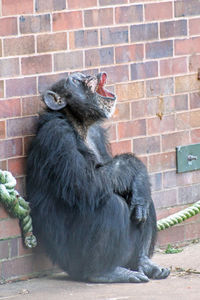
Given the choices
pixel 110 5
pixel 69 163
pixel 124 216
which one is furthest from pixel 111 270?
pixel 110 5

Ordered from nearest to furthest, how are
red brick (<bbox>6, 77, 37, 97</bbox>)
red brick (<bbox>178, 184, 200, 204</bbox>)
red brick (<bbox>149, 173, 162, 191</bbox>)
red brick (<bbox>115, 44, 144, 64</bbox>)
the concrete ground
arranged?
1. the concrete ground
2. red brick (<bbox>6, 77, 37, 97</bbox>)
3. red brick (<bbox>115, 44, 144, 64</bbox>)
4. red brick (<bbox>149, 173, 162, 191</bbox>)
5. red brick (<bbox>178, 184, 200, 204</bbox>)

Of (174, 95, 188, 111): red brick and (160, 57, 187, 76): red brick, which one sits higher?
(160, 57, 187, 76): red brick

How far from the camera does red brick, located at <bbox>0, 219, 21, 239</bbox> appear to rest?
6.56 metres

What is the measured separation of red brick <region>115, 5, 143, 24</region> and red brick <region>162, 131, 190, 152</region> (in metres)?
1.02

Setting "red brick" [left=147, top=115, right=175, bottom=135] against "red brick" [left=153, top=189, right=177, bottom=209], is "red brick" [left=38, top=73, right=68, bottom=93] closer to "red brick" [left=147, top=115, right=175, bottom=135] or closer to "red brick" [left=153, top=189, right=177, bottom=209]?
"red brick" [left=147, top=115, right=175, bottom=135]

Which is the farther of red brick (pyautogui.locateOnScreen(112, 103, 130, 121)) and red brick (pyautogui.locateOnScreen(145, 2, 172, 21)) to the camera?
red brick (pyautogui.locateOnScreen(145, 2, 172, 21))

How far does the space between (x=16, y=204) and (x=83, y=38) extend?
1.41 m

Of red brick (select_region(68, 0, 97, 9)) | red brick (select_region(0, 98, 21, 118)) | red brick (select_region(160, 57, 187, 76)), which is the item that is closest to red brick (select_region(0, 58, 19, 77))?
red brick (select_region(0, 98, 21, 118))

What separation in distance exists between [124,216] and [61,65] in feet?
4.08

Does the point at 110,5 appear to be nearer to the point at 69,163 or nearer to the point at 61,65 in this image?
the point at 61,65

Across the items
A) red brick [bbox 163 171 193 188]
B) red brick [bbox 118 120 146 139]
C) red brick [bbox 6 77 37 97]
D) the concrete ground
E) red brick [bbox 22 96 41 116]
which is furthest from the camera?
red brick [bbox 163 171 193 188]

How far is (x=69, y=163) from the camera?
251 inches

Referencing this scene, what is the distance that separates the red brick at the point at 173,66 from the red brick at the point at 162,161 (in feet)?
2.25

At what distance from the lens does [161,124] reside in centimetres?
760
